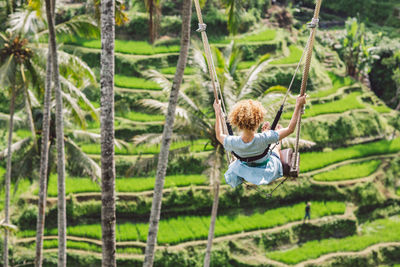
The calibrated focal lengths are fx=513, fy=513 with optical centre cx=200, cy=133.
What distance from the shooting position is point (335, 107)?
1803 centimetres

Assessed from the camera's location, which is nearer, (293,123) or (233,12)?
(293,123)

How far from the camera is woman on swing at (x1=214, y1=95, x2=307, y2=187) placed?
3.95m

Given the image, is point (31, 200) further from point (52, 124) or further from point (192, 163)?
A: point (192, 163)

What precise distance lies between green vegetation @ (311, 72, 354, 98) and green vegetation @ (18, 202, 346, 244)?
556 cm

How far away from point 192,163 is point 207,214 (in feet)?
5.55

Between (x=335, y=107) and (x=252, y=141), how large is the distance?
1470cm

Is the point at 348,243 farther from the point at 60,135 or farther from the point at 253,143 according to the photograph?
the point at 253,143

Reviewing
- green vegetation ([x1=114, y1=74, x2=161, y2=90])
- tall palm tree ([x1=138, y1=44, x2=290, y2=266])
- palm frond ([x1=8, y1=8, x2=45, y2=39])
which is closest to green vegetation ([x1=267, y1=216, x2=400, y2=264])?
tall palm tree ([x1=138, y1=44, x2=290, y2=266])

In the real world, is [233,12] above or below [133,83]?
above

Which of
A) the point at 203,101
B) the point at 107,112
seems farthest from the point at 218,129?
the point at 203,101

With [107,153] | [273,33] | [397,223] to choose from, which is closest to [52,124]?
[107,153]

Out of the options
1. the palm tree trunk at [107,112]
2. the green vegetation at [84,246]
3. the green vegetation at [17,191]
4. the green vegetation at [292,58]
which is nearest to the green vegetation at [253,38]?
the green vegetation at [292,58]

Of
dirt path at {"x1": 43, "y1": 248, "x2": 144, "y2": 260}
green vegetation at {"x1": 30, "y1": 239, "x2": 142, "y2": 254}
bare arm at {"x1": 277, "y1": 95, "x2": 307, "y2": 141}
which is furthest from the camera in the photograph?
green vegetation at {"x1": 30, "y1": 239, "x2": 142, "y2": 254}

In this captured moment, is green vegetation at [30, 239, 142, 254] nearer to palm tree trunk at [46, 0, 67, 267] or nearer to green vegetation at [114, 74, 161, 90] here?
palm tree trunk at [46, 0, 67, 267]
